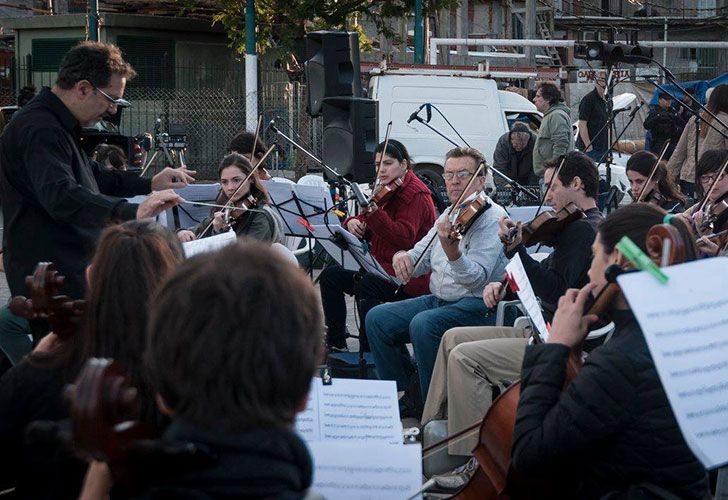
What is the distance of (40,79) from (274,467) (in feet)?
65.3

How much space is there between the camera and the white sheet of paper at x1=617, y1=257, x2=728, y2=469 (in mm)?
2199

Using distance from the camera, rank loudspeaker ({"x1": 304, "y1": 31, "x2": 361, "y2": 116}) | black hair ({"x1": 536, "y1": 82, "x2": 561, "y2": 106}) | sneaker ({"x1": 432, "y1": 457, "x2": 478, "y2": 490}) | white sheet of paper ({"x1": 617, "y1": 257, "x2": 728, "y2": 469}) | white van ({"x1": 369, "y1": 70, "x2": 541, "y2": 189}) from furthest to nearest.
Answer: white van ({"x1": 369, "y1": 70, "x2": 541, "y2": 189})
black hair ({"x1": 536, "y1": 82, "x2": 561, "y2": 106})
loudspeaker ({"x1": 304, "y1": 31, "x2": 361, "y2": 116})
sneaker ({"x1": 432, "y1": 457, "x2": 478, "y2": 490})
white sheet of paper ({"x1": 617, "y1": 257, "x2": 728, "y2": 469})

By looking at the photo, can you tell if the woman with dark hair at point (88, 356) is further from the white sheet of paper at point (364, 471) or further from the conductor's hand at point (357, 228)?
the conductor's hand at point (357, 228)

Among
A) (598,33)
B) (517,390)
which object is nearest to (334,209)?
(517,390)

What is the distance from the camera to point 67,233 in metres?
4.36

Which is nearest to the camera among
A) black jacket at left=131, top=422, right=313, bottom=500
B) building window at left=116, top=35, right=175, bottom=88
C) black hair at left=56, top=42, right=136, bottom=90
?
black jacket at left=131, top=422, right=313, bottom=500

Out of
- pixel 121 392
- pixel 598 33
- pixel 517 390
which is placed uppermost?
pixel 598 33

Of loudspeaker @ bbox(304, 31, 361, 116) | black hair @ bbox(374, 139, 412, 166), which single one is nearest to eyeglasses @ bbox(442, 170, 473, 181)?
black hair @ bbox(374, 139, 412, 166)

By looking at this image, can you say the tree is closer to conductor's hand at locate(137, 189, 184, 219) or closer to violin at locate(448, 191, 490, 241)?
violin at locate(448, 191, 490, 241)

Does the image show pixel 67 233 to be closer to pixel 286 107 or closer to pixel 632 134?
pixel 286 107

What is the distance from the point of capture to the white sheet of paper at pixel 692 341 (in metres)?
2.20

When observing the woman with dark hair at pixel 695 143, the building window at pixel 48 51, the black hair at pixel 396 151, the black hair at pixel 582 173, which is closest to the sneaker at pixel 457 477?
the black hair at pixel 582 173

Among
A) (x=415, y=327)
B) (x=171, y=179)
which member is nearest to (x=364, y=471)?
(x=171, y=179)

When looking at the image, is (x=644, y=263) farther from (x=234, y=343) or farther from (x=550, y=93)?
(x=550, y=93)
